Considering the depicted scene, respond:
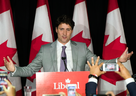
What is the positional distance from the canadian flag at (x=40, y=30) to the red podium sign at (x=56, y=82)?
1.96 m

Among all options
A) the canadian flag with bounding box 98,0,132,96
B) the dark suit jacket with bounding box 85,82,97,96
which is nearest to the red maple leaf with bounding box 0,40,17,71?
the canadian flag with bounding box 98,0,132,96

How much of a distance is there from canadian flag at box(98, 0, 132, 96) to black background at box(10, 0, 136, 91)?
436 millimetres

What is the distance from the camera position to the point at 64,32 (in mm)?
2676

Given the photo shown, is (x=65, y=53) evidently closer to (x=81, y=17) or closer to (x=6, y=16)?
(x=81, y=17)

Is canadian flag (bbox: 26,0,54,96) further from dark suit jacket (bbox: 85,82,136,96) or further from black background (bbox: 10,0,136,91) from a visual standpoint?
dark suit jacket (bbox: 85,82,136,96)

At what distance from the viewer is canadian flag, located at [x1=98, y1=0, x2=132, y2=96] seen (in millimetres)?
3623

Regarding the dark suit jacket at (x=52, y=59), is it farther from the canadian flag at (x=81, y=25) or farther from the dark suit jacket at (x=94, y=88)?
the dark suit jacket at (x=94, y=88)

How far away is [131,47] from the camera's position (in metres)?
4.22

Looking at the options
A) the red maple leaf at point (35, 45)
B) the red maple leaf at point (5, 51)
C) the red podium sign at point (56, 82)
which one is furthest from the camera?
the red maple leaf at point (35, 45)

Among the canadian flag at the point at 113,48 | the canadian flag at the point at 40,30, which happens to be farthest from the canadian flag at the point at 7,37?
the canadian flag at the point at 113,48

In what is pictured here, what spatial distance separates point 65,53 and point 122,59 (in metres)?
0.77

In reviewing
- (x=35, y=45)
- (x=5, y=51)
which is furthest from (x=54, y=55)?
(x=5, y=51)

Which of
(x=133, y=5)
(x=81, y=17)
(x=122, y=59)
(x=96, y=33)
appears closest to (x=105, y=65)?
(x=122, y=59)

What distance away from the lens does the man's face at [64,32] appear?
8.81 ft
